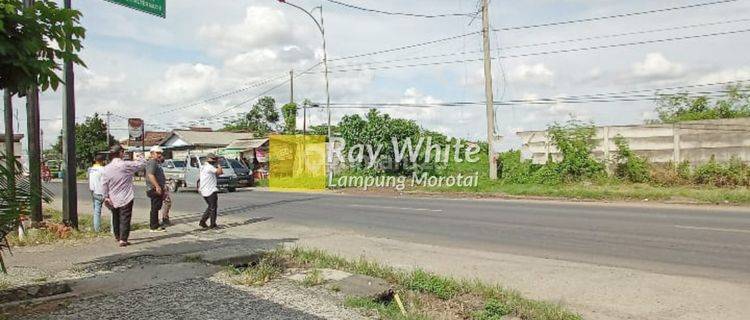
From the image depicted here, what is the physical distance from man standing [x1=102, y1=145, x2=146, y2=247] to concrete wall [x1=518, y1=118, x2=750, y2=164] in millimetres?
19727

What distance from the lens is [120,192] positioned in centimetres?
991

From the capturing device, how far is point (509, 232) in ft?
38.9

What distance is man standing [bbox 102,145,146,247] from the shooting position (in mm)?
9742

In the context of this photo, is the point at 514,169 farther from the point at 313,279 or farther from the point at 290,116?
the point at 290,116

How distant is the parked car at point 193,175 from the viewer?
93.2ft

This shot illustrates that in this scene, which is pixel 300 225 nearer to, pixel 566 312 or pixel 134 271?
pixel 134 271

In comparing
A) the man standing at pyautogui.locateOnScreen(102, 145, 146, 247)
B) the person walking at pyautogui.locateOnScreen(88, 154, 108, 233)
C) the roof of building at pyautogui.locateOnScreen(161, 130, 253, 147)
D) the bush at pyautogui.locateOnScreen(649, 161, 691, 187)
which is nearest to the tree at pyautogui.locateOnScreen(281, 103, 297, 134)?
the roof of building at pyautogui.locateOnScreen(161, 130, 253, 147)

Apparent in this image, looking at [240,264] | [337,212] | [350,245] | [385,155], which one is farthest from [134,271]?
[385,155]

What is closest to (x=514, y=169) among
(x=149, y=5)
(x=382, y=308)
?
(x=149, y=5)

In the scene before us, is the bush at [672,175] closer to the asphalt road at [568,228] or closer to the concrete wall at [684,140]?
the concrete wall at [684,140]

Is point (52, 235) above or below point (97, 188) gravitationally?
below

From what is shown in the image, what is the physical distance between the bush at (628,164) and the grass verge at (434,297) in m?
18.3

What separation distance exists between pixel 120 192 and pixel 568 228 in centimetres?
Answer: 891

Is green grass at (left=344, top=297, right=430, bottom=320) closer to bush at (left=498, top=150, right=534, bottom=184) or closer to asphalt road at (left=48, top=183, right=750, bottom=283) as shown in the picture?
asphalt road at (left=48, top=183, right=750, bottom=283)
